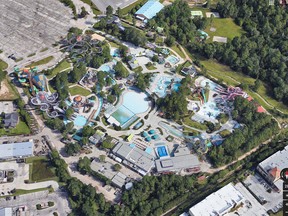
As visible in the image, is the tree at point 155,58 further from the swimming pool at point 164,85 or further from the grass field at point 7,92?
the grass field at point 7,92

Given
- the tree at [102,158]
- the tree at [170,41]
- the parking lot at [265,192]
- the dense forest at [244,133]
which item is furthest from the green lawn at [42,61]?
the parking lot at [265,192]

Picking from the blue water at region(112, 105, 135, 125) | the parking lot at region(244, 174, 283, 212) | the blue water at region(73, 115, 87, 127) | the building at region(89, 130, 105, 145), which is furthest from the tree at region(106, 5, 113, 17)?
the parking lot at region(244, 174, 283, 212)

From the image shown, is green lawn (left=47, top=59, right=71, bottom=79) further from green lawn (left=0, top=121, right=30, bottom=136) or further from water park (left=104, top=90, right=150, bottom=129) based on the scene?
water park (left=104, top=90, right=150, bottom=129)

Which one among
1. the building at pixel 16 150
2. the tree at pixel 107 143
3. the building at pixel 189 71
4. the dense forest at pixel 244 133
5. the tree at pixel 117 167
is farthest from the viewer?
the building at pixel 189 71

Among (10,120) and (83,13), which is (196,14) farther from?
(10,120)

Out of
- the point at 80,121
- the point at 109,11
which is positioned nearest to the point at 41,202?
the point at 80,121

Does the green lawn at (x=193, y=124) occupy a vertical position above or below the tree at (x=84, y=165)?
above
